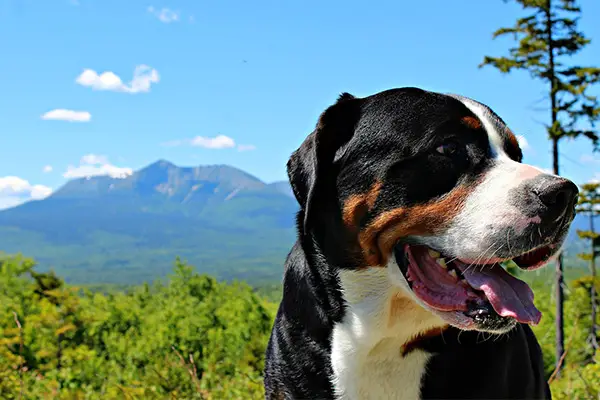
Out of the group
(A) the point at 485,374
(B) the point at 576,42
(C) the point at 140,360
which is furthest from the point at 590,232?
(A) the point at 485,374

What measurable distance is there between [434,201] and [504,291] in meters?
0.47

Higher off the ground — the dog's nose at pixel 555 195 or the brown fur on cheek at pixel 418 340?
the dog's nose at pixel 555 195

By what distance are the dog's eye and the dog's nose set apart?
1.41ft

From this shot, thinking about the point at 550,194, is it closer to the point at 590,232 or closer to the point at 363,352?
the point at 363,352

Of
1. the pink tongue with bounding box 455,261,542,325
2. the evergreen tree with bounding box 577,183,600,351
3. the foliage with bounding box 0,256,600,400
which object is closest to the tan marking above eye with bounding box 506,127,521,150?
the pink tongue with bounding box 455,261,542,325

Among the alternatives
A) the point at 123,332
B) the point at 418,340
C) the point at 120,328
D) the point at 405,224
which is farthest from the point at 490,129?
the point at 120,328

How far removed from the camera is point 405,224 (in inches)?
116

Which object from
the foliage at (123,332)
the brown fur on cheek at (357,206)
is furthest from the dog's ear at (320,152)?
the foliage at (123,332)

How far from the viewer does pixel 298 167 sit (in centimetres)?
329

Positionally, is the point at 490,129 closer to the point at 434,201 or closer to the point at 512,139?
the point at 512,139

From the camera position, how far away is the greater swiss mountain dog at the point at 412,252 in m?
2.83

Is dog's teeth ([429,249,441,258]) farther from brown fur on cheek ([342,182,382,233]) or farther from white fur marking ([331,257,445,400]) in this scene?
brown fur on cheek ([342,182,382,233])

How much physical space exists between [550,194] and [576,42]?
98.7ft

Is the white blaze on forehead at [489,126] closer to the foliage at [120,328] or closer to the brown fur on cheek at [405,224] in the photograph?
the brown fur on cheek at [405,224]
